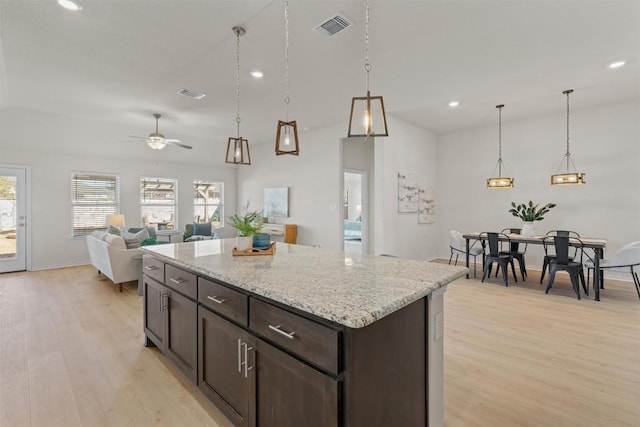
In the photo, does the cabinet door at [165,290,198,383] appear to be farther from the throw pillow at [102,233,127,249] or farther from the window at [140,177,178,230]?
the window at [140,177,178,230]

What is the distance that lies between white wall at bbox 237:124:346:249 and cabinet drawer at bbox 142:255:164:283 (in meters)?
3.91

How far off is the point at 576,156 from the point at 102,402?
728 centimetres

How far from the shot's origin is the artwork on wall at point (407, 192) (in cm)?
598

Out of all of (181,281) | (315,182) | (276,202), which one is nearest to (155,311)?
(181,281)

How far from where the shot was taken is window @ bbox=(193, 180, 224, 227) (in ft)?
28.9

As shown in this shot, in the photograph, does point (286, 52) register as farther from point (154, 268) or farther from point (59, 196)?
point (59, 196)

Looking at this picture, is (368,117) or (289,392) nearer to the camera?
(289,392)

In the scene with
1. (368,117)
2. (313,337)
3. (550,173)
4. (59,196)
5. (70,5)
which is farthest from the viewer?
(59,196)

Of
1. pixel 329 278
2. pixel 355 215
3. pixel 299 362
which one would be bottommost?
pixel 299 362

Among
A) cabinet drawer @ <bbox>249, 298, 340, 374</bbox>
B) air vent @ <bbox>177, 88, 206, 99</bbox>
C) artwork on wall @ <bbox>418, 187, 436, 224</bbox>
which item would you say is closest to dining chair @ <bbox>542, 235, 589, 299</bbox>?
artwork on wall @ <bbox>418, 187, 436, 224</bbox>

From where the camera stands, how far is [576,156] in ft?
18.0

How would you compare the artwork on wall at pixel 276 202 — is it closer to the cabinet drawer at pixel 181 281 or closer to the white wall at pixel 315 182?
the white wall at pixel 315 182

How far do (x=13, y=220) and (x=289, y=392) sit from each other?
25.0ft

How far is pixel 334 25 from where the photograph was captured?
2.73m
